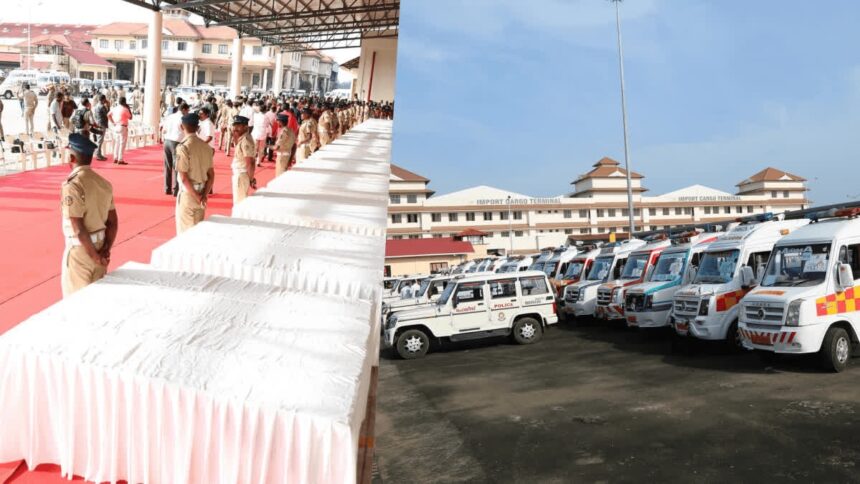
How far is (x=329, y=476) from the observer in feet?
6.77

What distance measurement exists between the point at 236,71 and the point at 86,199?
9.65 meters

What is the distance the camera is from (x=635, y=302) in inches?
193

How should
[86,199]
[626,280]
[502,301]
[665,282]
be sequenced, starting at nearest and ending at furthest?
[86,199] < [626,280] < [502,301] < [665,282]

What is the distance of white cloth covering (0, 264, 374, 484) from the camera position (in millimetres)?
2078

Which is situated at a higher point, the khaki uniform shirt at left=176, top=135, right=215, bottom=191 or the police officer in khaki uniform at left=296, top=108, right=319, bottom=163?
the police officer in khaki uniform at left=296, top=108, right=319, bottom=163

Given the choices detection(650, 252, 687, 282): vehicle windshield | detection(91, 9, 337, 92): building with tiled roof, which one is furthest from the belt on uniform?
detection(650, 252, 687, 282): vehicle windshield

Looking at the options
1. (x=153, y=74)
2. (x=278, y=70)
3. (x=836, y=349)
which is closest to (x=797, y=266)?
(x=836, y=349)

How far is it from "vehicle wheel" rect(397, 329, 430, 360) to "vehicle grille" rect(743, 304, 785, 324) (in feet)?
7.36

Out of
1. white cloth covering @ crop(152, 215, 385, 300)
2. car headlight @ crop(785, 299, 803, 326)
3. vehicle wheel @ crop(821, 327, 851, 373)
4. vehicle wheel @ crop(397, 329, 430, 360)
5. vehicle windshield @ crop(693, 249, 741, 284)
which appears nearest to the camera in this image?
vehicle wheel @ crop(821, 327, 851, 373)

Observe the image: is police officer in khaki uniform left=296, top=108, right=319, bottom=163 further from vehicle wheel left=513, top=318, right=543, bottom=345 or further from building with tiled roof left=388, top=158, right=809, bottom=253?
building with tiled roof left=388, top=158, right=809, bottom=253

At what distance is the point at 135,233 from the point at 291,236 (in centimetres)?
201

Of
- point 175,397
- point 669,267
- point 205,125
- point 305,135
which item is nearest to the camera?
point 175,397

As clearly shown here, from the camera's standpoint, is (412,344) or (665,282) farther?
(665,282)

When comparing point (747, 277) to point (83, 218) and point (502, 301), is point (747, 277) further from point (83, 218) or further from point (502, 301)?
point (83, 218)
